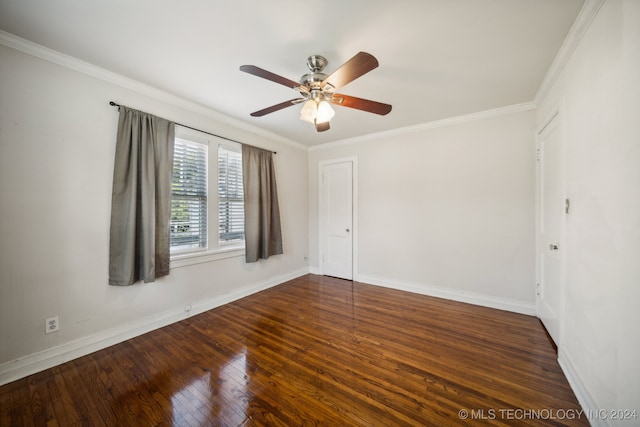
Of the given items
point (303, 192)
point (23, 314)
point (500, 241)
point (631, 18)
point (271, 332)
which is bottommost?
point (271, 332)

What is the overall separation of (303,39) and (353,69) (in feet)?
1.77

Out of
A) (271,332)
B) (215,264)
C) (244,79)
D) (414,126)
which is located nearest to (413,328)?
(271,332)

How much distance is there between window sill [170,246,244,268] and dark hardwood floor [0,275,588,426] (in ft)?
2.25

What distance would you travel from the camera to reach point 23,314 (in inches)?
69.3

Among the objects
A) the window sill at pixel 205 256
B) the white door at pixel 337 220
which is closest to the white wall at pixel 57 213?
the window sill at pixel 205 256

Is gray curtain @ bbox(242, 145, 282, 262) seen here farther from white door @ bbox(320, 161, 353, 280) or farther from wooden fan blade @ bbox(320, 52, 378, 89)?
wooden fan blade @ bbox(320, 52, 378, 89)

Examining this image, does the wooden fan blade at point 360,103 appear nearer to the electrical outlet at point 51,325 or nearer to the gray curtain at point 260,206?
the gray curtain at point 260,206

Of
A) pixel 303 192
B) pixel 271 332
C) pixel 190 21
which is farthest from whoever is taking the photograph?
pixel 303 192

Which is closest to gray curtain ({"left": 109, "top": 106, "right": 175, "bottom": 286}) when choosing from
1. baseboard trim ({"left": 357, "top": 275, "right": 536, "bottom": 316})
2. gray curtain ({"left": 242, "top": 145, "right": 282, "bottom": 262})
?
gray curtain ({"left": 242, "top": 145, "right": 282, "bottom": 262})

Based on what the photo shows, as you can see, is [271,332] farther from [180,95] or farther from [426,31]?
[426,31]

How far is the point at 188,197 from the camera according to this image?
9.20 feet

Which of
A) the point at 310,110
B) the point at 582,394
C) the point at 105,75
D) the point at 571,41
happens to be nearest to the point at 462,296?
the point at 582,394

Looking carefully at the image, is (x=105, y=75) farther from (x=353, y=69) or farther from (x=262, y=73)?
(x=353, y=69)

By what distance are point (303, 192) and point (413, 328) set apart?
9.88 feet
